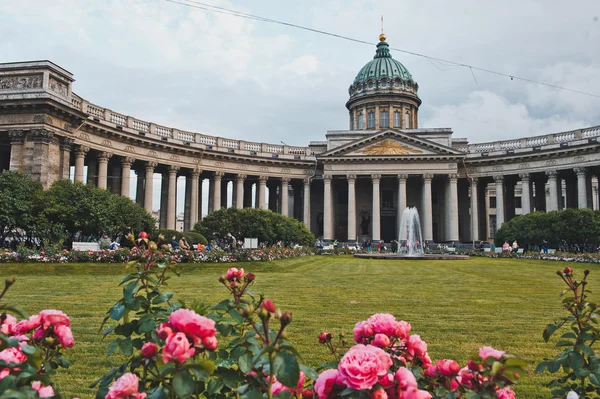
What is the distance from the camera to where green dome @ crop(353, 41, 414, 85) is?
76.4m

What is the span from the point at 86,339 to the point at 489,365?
778 centimetres

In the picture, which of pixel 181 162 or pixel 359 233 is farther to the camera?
pixel 359 233

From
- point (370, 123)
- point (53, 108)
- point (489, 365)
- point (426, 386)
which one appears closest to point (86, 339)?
point (426, 386)

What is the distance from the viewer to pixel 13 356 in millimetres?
2551

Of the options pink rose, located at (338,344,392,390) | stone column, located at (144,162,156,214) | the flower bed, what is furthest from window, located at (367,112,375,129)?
pink rose, located at (338,344,392,390)

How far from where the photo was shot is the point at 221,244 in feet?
143

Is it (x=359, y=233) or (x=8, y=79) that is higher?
(x=8, y=79)

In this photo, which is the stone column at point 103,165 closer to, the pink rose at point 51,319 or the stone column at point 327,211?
the stone column at point 327,211

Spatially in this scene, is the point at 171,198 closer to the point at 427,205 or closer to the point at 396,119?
the point at 427,205

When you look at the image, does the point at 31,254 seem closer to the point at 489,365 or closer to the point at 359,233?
the point at 489,365

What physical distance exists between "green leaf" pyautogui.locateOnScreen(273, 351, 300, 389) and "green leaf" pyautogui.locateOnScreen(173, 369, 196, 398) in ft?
1.47

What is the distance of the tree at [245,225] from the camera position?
39.9 metres

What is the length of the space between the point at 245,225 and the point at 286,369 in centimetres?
3763

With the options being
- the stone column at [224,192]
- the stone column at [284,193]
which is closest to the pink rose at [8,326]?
the stone column at [284,193]
